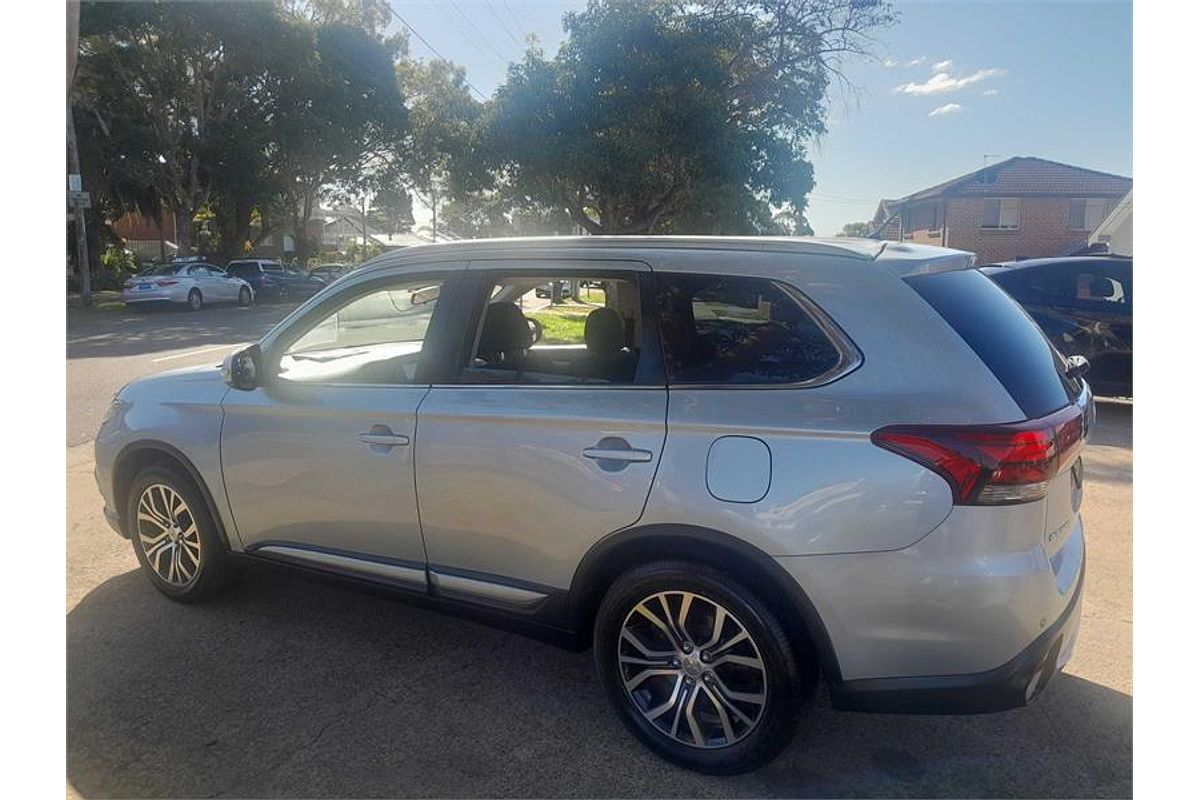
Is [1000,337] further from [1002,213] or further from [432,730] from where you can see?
[1002,213]

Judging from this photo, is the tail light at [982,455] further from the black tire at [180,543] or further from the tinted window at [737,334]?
the black tire at [180,543]

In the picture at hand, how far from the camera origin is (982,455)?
2.36 meters

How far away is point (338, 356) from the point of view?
4.52m

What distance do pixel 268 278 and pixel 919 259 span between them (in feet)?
99.2

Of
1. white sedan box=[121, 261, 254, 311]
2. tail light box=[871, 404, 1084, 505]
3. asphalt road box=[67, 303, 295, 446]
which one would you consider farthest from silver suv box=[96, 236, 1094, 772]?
white sedan box=[121, 261, 254, 311]

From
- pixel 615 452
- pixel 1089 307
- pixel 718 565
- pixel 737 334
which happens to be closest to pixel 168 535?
pixel 615 452

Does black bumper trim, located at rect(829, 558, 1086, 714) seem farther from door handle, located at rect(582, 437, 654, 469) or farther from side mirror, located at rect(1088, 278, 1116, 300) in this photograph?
side mirror, located at rect(1088, 278, 1116, 300)

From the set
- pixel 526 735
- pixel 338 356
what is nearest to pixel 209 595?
pixel 338 356

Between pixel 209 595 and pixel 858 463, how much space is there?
3.25m

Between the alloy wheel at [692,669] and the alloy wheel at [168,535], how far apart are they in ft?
7.67

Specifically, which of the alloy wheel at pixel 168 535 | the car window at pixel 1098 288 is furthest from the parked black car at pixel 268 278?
the alloy wheel at pixel 168 535

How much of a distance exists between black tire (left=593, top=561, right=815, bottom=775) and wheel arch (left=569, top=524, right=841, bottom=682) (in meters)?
0.03

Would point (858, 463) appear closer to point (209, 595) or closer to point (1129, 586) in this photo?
point (1129, 586)

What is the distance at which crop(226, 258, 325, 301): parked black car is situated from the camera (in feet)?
96.0
